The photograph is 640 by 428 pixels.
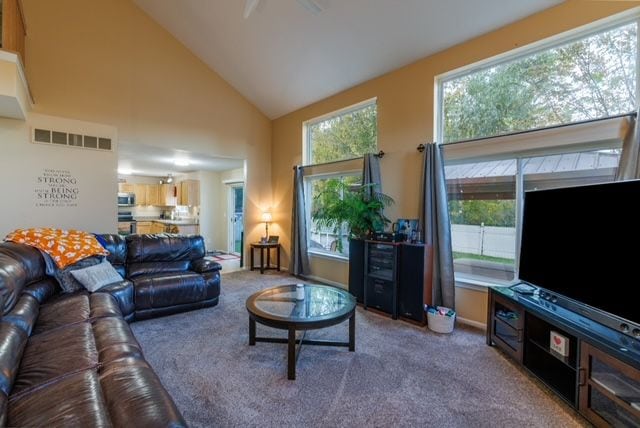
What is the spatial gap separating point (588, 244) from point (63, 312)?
396 cm

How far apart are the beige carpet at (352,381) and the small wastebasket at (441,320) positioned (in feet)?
0.27

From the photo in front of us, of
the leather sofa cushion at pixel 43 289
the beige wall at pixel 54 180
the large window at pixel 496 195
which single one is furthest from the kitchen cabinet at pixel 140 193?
the large window at pixel 496 195

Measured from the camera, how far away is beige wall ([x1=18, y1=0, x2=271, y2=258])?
3.98 m

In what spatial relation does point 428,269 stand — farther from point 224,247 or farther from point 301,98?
point 224,247

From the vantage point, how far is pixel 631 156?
2.33 m

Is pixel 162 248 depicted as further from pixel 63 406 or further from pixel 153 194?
pixel 153 194

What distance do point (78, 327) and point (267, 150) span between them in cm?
479

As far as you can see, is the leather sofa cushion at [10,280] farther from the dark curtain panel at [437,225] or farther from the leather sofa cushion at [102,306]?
the dark curtain panel at [437,225]

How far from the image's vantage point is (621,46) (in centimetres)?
258

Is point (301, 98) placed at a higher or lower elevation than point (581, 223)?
higher

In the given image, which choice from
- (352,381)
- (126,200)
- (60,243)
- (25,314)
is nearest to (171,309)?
(60,243)

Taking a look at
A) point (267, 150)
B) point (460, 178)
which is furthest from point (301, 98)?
point (460, 178)

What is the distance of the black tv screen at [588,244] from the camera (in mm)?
1796

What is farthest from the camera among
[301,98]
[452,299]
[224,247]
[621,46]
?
[224,247]
